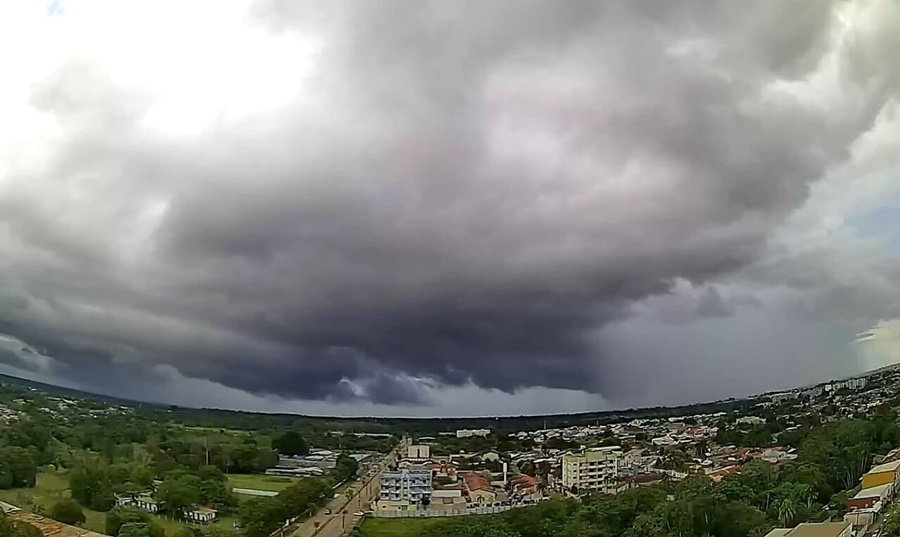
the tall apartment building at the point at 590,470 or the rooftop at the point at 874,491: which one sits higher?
the rooftop at the point at 874,491

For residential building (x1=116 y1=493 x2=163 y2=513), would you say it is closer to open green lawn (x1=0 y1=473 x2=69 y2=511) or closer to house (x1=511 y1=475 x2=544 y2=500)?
open green lawn (x1=0 y1=473 x2=69 y2=511)

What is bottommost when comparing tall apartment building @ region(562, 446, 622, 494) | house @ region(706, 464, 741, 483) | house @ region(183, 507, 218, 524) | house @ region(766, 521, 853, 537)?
house @ region(183, 507, 218, 524)

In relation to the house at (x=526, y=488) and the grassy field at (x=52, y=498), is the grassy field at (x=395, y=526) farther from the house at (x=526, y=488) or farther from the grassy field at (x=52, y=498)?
the grassy field at (x=52, y=498)

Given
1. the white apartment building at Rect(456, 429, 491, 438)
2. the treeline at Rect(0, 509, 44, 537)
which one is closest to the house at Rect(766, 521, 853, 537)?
the treeline at Rect(0, 509, 44, 537)

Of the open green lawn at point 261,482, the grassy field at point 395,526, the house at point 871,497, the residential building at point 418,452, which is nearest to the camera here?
the house at point 871,497

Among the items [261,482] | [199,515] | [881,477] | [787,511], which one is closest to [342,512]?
[199,515]

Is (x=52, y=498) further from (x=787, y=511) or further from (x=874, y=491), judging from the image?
(x=874, y=491)

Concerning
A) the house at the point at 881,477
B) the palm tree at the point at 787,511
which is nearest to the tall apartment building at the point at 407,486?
the palm tree at the point at 787,511
